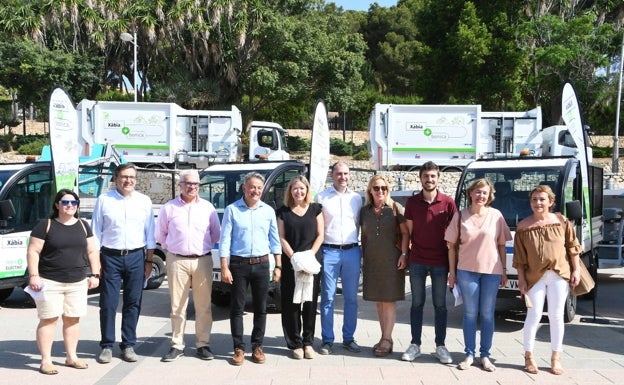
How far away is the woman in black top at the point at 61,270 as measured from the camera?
6.12 m

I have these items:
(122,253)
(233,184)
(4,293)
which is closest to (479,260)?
(122,253)

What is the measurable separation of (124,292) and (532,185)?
5.45m

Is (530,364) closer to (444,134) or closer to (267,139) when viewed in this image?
(444,134)

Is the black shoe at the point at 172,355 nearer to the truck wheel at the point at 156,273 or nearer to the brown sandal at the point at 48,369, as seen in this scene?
the brown sandal at the point at 48,369

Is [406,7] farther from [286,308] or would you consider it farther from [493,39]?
[286,308]

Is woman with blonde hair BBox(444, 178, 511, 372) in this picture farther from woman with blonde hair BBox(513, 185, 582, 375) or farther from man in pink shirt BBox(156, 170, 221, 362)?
man in pink shirt BBox(156, 170, 221, 362)

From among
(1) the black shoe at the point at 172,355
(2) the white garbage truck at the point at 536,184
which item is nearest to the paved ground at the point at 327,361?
(1) the black shoe at the point at 172,355

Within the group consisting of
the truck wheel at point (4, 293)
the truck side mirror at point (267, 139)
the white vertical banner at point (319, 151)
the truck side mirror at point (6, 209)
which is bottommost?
the truck wheel at point (4, 293)

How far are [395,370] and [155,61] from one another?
36.3 meters

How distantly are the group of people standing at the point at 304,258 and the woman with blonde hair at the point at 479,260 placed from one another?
0.01 meters

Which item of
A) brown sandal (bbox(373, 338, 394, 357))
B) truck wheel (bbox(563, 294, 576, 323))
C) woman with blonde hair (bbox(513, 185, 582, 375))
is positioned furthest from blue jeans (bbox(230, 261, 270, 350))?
truck wheel (bbox(563, 294, 576, 323))

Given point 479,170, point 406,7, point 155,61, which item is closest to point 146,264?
point 479,170

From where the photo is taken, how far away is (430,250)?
21.4 feet

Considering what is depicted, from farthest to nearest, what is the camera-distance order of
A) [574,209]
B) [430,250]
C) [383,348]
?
1. [574,209]
2. [383,348]
3. [430,250]
